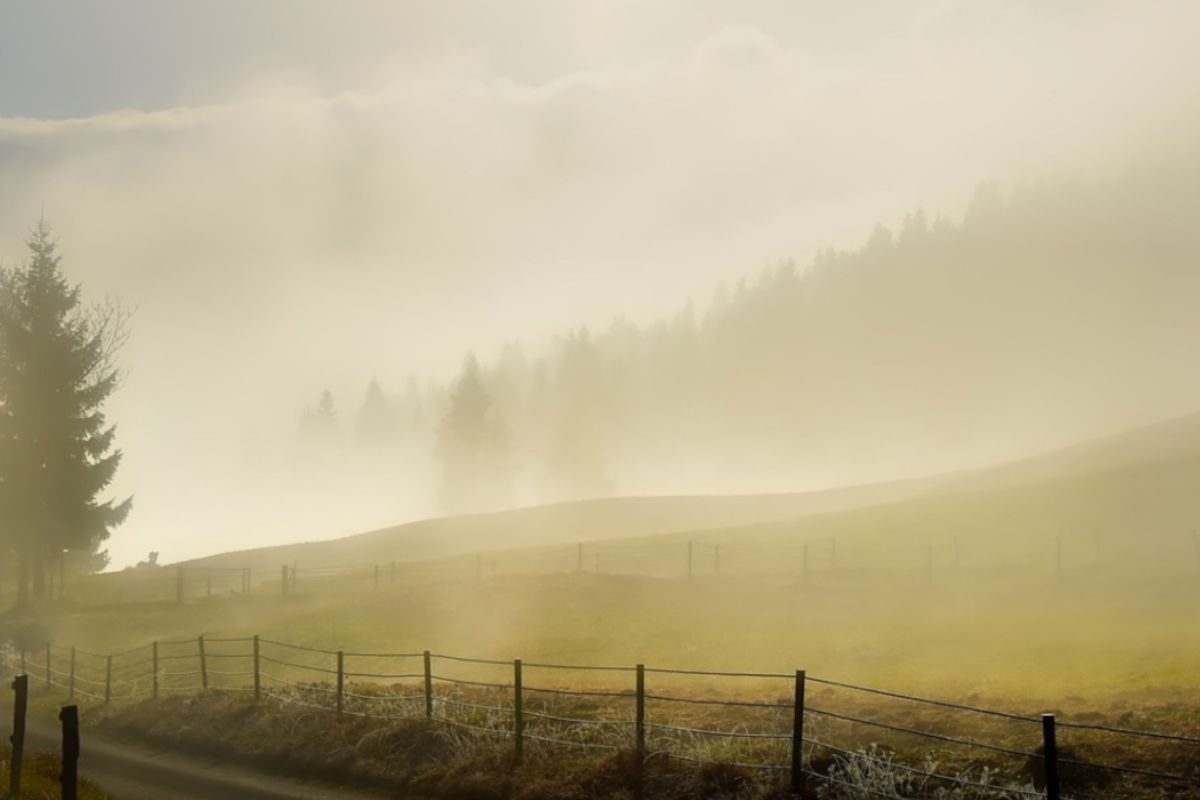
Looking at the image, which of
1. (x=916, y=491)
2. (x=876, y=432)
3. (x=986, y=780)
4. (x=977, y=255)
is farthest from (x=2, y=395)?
(x=977, y=255)

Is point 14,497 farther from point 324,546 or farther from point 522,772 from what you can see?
point 522,772

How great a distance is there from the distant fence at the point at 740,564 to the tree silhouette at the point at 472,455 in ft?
130

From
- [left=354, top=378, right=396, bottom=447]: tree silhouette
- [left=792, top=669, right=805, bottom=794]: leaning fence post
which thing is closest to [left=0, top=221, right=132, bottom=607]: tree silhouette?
[left=792, top=669, right=805, bottom=794]: leaning fence post

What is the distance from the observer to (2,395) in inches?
2067

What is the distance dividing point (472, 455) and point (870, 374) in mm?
60922

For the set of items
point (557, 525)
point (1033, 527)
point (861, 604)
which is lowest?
point (861, 604)

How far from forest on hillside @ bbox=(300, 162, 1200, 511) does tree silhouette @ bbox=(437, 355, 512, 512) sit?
0.24 metres

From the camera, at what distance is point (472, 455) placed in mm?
109500

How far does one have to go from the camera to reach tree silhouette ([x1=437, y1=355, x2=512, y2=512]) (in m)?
109

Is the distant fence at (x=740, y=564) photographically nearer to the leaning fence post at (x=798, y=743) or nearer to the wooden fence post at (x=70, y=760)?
the leaning fence post at (x=798, y=743)

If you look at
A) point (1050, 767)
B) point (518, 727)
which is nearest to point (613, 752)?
point (518, 727)

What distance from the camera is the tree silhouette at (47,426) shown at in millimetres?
52031

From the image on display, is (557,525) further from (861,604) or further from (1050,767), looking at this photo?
(1050,767)

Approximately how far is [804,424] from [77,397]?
96534 millimetres
